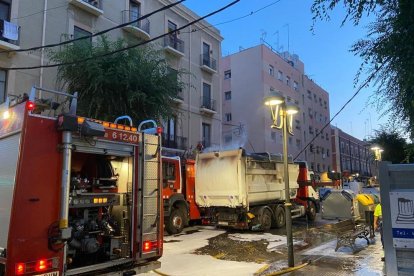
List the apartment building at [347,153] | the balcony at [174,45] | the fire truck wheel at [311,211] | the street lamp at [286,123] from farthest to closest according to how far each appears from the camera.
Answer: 1. the apartment building at [347,153]
2. the balcony at [174,45]
3. the fire truck wheel at [311,211]
4. the street lamp at [286,123]

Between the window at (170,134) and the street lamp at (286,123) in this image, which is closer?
the street lamp at (286,123)

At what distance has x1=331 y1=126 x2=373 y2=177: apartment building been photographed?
6512 centimetres

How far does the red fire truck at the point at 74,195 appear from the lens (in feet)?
A: 16.2

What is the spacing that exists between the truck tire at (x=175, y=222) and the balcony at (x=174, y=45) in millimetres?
13352

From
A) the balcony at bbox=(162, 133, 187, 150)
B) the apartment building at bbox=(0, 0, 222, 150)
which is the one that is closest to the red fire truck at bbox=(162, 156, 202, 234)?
the apartment building at bbox=(0, 0, 222, 150)

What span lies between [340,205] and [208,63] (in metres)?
17.3

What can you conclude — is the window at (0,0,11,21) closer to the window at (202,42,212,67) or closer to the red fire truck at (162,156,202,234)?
the red fire truck at (162,156,202,234)

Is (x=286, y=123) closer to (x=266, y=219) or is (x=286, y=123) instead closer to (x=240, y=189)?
(x=240, y=189)

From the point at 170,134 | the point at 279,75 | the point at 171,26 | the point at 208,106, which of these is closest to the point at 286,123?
the point at 170,134

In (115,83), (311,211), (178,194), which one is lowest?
(311,211)

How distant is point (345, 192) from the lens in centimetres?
1689

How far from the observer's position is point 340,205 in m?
17.1

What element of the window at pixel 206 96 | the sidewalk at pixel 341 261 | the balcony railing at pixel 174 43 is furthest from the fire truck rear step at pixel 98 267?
the window at pixel 206 96

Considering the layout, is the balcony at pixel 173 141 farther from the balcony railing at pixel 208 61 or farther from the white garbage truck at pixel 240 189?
the white garbage truck at pixel 240 189
